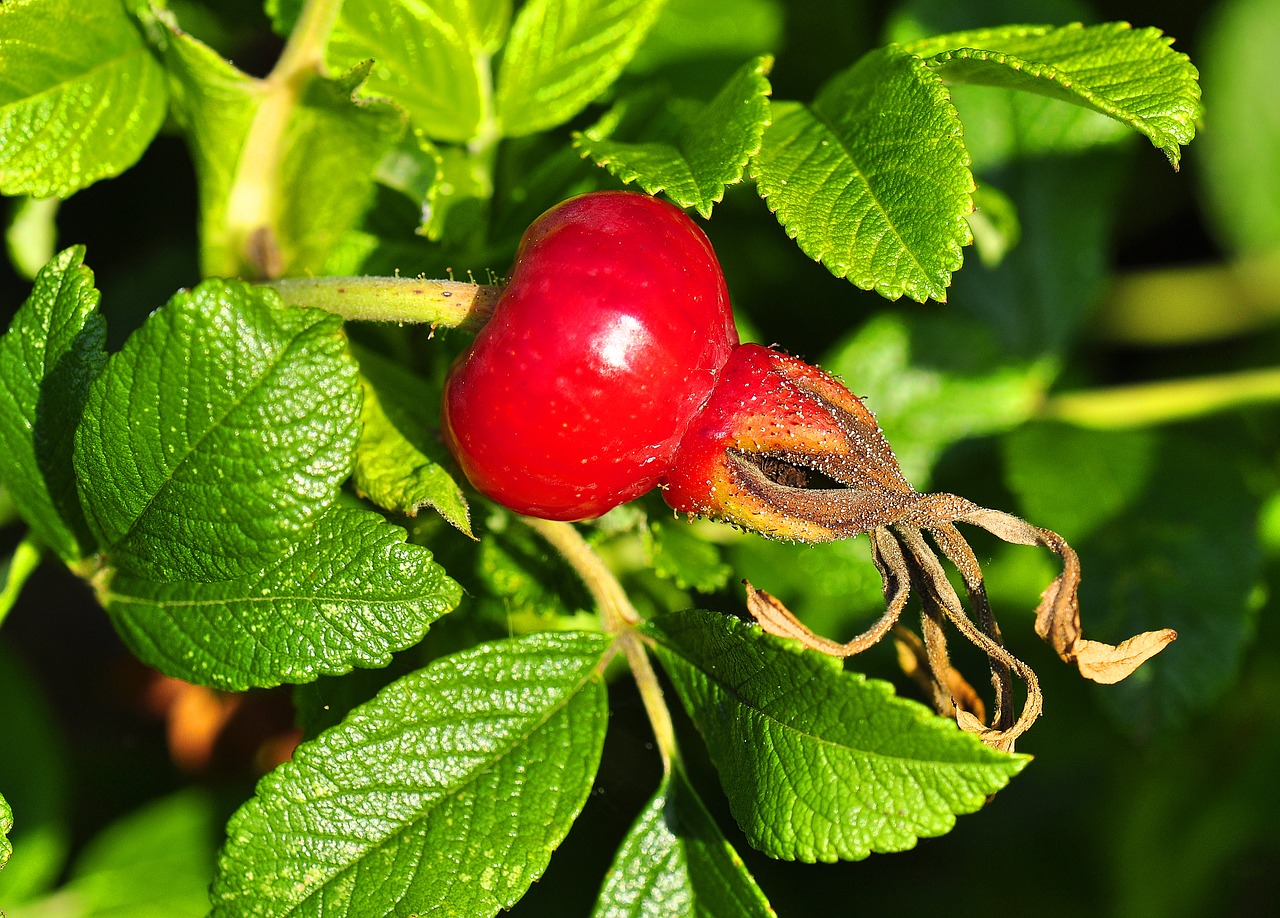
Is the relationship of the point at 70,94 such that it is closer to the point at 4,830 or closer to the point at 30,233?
the point at 30,233

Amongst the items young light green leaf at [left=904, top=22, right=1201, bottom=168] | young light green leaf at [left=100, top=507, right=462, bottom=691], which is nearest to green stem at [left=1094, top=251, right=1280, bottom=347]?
young light green leaf at [left=904, top=22, right=1201, bottom=168]

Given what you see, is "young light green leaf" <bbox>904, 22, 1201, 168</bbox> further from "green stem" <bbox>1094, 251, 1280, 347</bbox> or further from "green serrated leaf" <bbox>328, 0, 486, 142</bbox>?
"green stem" <bbox>1094, 251, 1280, 347</bbox>

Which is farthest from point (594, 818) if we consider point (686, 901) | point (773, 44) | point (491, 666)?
point (773, 44)

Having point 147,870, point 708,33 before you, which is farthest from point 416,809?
point 708,33

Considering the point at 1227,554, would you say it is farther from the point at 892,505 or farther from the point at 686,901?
the point at 686,901

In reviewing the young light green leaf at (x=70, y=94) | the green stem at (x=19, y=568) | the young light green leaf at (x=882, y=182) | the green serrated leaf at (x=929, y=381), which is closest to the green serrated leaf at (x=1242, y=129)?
the green serrated leaf at (x=929, y=381)
